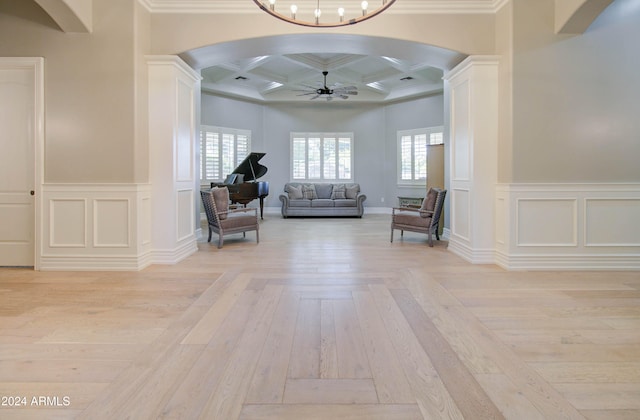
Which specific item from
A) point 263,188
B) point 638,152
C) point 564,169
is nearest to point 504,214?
point 564,169

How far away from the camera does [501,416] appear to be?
5.17 ft

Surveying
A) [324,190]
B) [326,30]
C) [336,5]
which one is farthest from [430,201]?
[324,190]

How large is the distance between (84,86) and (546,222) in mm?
5589

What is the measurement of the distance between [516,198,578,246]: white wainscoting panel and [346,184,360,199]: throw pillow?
606 cm

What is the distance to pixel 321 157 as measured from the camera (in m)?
11.2

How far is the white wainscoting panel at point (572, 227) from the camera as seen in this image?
4227mm

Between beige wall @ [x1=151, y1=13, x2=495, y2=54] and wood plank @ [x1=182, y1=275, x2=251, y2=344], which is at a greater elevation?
beige wall @ [x1=151, y1=13, x2=495, y2=54]

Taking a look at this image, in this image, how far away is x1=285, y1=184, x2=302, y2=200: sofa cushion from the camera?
10156 millimetres

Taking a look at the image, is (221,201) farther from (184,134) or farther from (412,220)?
(412,220)

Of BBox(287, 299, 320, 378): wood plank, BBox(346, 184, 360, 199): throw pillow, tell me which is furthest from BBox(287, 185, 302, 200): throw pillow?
BBox(287, 299, 320, 378): wood plank

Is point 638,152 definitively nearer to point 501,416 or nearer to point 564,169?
point 564,169

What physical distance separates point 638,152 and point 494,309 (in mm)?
2983

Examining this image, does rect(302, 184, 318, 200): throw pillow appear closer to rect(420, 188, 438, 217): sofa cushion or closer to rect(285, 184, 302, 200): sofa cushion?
rect(285, 184, 302, 200): sofa cushion

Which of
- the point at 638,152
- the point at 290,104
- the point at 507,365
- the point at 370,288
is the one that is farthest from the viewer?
the point at 290,104
